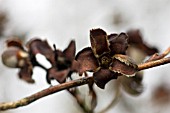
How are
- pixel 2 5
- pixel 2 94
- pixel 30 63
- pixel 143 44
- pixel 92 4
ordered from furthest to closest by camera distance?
pixel 92 4 < pixel 2 5 < pixel 2 94 < pixel 143 44 < pixel 30 63

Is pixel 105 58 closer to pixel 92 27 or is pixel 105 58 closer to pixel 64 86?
pixel 64 86

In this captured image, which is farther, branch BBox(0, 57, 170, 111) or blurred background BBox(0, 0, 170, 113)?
blurred background BBox(0, 0, 170, 113)

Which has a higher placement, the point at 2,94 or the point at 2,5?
the point at 2,5

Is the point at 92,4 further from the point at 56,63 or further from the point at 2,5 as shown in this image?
the point at 56,63

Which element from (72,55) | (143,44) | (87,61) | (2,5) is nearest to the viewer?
(87,61)

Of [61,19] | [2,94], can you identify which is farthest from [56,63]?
[61,19]

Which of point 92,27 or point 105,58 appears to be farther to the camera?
point 92,27

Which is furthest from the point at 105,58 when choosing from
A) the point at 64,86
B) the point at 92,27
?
the point at 92,27

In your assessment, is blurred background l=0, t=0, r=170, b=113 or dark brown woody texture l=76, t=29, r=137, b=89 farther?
blurred background l=0, t=0, r=170, b=113

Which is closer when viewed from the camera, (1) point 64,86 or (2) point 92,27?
(1) point 64,86

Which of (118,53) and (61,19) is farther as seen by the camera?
(61,19)

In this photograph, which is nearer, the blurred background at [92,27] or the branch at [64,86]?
the branch at [64,86]
